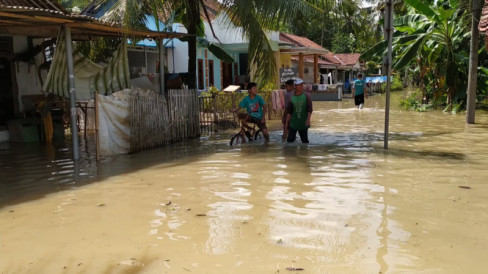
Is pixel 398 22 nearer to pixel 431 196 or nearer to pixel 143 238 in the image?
pixel 431 196

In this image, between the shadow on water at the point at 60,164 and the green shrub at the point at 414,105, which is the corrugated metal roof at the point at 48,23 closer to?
the shadow on water at the point at 60,164

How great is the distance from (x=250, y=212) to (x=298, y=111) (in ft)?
14.7

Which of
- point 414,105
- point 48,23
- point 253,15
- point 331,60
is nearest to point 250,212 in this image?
point 48,23

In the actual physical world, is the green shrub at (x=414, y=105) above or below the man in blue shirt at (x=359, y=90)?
below

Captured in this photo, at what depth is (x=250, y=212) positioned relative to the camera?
5.23 metres

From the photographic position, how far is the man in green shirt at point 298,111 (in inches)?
360

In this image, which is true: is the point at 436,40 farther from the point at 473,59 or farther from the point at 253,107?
the point at 253,107

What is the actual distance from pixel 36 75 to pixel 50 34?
2.36 m

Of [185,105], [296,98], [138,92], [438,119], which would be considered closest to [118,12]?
[138,92]

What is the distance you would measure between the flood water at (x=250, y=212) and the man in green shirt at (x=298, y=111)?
48 cm

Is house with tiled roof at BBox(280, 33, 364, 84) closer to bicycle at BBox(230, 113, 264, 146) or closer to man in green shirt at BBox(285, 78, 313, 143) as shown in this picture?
bicycle at BBox(230, 113, 264, 146)

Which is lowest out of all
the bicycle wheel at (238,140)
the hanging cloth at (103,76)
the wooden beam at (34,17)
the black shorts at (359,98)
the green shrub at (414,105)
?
the bicycle wheel at (238,140)

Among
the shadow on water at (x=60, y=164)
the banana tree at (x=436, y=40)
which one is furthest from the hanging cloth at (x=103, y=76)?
the banana tree at (x=436, y=40)

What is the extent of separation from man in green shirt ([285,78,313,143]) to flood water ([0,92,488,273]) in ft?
1.56
